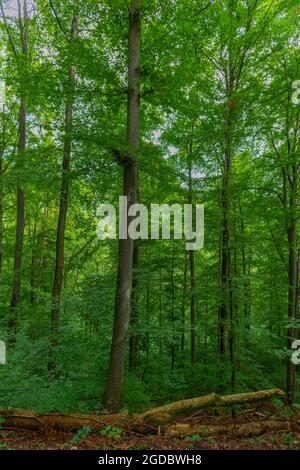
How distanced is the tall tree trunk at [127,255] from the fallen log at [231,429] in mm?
1712

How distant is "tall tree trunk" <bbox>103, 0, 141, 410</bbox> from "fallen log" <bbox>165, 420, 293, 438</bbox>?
1.71 meters

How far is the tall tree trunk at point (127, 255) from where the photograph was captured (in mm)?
5645

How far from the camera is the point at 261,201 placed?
8.16 meters

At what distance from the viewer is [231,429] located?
169 inches

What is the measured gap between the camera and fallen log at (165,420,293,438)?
162 inches

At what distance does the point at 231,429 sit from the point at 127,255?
3.43 m

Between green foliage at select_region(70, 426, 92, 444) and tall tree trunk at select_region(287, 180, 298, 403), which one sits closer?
green foliage at select_region(70, 426, 92, 444)

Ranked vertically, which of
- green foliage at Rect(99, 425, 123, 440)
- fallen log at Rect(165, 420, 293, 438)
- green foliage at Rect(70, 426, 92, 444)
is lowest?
fallen log at Rect(165, 420, 293, 438)

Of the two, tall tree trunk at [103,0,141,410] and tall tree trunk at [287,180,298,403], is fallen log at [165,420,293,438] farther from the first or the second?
tall tree trunk at [287,180,298,403]

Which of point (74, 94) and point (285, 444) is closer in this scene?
point (285, 444)

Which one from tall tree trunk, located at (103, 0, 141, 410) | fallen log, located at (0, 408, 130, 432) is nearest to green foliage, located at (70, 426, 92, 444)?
fallen log, located at (0, 408, 130, 432)

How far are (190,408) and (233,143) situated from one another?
5.66 m
